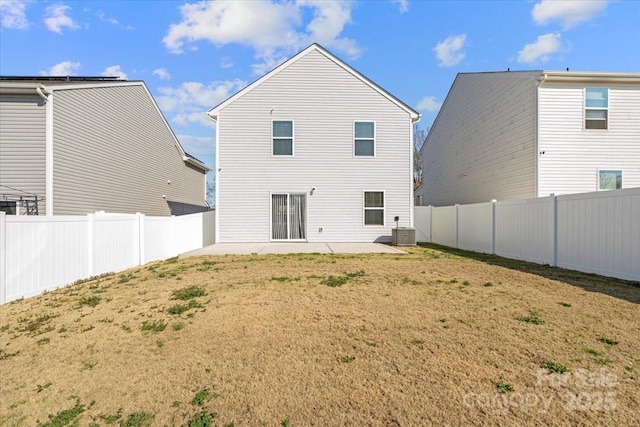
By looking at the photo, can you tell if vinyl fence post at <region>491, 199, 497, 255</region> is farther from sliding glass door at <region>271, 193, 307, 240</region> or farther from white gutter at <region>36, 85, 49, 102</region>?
white gutter at <region>36, 85, 49, 102</region>

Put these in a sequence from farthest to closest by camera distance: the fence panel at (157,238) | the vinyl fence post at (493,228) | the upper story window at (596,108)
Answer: the upper story window at (596,108) → the vinyl fence post at (493,228) → the fence panel at (157,238)

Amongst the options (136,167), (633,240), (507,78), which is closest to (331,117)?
(507,78)

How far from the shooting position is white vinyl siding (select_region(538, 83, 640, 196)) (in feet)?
41.4

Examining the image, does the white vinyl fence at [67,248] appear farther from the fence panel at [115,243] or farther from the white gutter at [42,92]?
the white gutter at [42,92]

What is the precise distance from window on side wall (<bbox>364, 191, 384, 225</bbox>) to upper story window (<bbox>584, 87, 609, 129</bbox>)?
8304mm

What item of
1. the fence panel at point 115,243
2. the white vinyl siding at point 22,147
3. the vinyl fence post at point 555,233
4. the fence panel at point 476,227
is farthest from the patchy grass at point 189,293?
the fence panel at point 476,227

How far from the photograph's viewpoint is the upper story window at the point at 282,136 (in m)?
14.1

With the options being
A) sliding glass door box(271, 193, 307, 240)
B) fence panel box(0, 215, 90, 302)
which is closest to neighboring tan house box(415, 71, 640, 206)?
sliding glass door box(271, 193, 307, 240)

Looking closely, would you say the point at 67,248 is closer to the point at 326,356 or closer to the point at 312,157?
the point at 326,356

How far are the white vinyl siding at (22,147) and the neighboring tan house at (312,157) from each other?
224 inches

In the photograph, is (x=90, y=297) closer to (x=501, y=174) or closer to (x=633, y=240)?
(x=633, y=240)

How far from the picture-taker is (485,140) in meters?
16.0

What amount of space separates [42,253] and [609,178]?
17.8 metres

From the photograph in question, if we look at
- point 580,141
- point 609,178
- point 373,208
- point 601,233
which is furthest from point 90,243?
point 609,178
